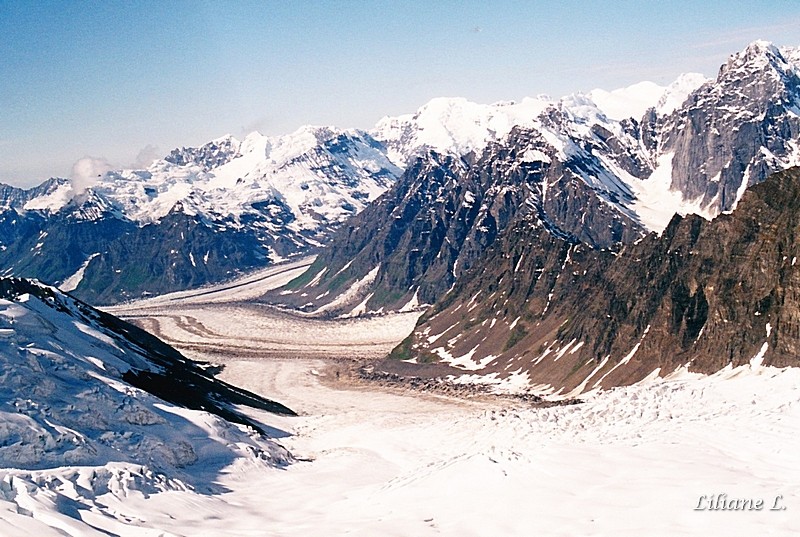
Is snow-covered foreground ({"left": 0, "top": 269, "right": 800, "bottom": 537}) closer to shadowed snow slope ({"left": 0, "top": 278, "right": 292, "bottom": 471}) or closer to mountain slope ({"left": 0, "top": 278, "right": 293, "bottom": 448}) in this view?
shadowed snow slope ({"left": 0, "top": 278, "right": 292, "bottom": 471})

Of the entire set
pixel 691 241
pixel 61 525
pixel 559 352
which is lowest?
pixel 559 352

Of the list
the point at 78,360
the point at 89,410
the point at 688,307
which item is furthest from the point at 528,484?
the point at 688,307

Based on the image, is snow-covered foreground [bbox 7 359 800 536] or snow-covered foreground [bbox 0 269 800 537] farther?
snow-covered foreground [bbox 7 359 800 536]

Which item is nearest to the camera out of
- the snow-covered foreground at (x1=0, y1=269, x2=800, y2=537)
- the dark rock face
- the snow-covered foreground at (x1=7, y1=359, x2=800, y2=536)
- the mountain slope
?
the snow-covered foreground at (x1=0, y1=269, x2=800, y2=537)

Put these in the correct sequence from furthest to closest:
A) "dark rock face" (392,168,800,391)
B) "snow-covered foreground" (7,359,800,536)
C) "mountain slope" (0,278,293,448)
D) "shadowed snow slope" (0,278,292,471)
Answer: "dark rock face" (392,168,800,391)
"mountain slope" (0,278,293,448)
"shadowed snow slope" (0,278,292,471)
"snow-covered foreground" (7,359,800,536)

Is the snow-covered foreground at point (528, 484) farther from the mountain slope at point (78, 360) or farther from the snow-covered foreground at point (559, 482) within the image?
the mountain slope at point (78, 360)

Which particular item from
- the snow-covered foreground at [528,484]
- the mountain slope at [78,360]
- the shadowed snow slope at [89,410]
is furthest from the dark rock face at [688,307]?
the shadowed snow slope at [89,410]

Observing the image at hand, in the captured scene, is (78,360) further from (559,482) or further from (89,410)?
(559,482)

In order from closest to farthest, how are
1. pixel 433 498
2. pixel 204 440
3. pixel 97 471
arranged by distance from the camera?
pixel 433 498 → pixel 97 471 → pixel 204 440

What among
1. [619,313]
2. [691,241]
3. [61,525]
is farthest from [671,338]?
[61,525]

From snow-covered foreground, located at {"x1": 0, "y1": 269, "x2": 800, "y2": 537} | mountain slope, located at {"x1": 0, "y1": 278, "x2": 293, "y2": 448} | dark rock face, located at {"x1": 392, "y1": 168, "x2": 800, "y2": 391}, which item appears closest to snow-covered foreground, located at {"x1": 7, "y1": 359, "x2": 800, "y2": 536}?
snow-covered foreground, located at {"x1": 0, "y1": 269, "x2": 800, "y2": 537}

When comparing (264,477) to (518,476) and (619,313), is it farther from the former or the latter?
(619,313)
